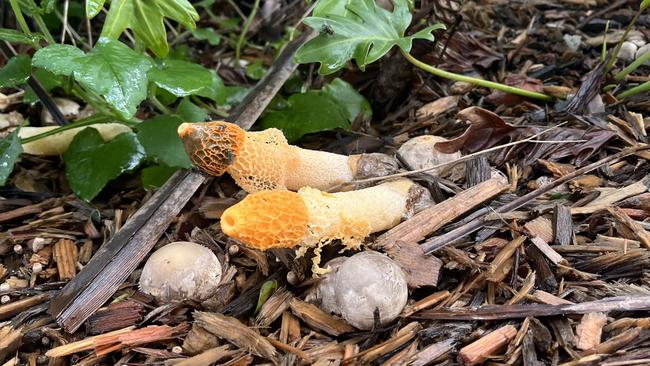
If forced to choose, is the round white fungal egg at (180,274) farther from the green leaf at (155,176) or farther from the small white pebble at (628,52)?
the small white pebble at (628,52)

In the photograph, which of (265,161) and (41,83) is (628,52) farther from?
(41,83)

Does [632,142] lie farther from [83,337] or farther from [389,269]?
[83,337]

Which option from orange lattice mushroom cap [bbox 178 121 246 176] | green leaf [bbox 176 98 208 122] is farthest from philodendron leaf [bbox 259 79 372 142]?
orange lattice mushroom cap [bbox 178 121 246 176]

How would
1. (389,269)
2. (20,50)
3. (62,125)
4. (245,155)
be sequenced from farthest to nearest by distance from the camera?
(20,50) → (62,125) → (245,155) → (389,269)

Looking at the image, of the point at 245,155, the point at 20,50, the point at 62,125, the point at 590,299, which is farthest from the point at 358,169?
the point at 20,50

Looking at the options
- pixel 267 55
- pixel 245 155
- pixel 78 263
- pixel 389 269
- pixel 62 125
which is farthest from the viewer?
pixel 267 55

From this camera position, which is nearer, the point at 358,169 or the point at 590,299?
the point at 590,299

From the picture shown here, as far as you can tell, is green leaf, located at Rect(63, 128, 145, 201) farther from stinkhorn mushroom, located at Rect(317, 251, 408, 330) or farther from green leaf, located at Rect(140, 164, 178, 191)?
stinkhorn mushroom, located at Rect(317, 251, 408, 330)
